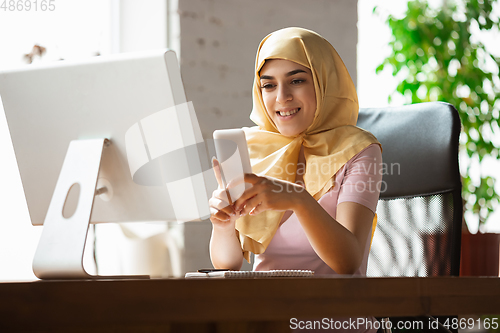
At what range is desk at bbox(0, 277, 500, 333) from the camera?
1.87ft

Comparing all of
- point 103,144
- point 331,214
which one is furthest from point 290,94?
point 103,144

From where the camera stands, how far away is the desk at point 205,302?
22.5 inches

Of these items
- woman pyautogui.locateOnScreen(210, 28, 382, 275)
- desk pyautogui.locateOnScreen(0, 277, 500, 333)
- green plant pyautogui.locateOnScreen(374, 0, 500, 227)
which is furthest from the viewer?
green plant pyautogui.locateOnScreen(374, 0, 500, 227)

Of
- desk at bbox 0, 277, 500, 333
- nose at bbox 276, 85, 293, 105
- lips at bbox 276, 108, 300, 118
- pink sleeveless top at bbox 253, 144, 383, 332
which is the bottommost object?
pink sleeveless top at bbox 253, 144, 383, 332

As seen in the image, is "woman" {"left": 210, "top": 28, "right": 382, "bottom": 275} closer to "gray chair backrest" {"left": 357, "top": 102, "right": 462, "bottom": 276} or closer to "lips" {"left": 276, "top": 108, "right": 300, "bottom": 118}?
"lips" {"left": 276, "top": 108, "right": 300, "bottom": 118}

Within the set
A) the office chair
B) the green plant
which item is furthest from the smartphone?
the green plant

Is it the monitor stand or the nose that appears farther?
the nose

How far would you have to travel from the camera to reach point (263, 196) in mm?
921

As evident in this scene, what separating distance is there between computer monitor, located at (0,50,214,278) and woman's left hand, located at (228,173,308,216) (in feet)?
0.28

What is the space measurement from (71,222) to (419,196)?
919 millimetres

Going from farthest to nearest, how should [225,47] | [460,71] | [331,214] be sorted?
[460,71] → [225,47] → [331,214]

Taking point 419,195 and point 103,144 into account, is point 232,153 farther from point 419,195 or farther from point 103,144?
point 419,195

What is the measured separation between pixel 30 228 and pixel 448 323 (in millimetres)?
1661

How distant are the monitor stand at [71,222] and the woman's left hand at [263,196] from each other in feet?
0.75
